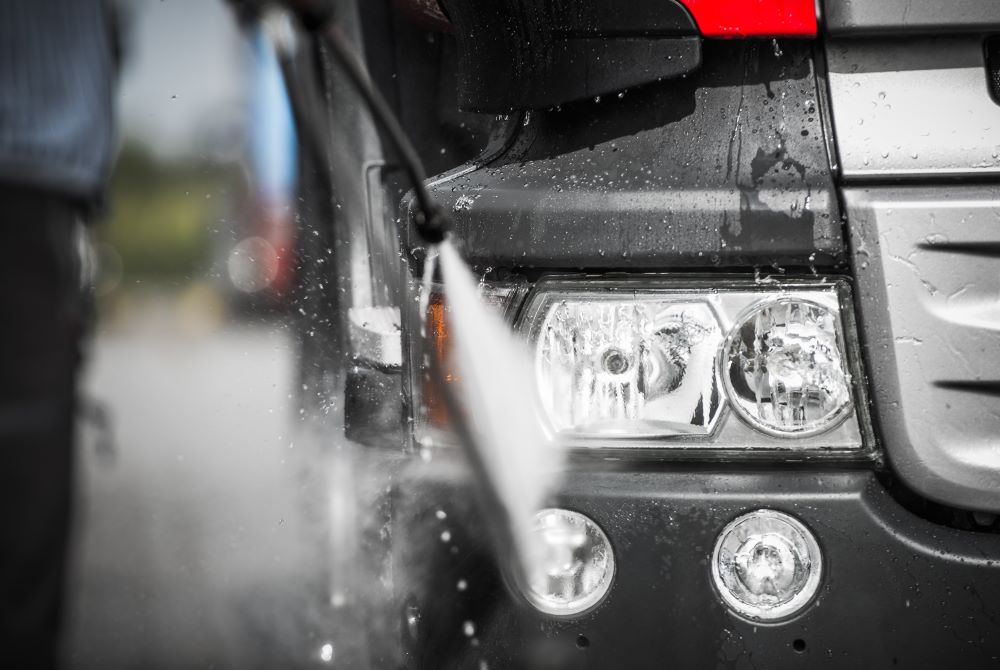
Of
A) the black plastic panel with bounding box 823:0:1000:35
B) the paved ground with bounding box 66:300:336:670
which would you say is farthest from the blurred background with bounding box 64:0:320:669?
the black plastic panel with bounding box 823:0:1000:35

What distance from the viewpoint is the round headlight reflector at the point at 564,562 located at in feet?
4.46

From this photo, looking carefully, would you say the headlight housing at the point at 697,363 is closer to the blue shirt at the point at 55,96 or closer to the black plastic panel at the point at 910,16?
the black plastic panel at the point at 910,16

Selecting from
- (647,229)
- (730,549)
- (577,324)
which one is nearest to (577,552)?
(730,549)

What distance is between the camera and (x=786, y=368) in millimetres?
1343

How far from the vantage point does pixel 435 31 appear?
204cm

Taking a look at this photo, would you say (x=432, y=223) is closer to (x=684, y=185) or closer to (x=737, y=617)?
(x=684, y=185)

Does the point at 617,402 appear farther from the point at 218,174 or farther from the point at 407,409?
the point at 218,174

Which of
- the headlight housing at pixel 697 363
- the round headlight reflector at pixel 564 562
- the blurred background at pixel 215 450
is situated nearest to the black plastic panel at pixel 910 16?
the headlight housing at pixel 697 363

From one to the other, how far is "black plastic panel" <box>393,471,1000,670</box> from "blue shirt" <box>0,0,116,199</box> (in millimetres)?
736

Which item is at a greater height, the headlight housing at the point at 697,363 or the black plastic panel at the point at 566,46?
the black plastic panel at the point at 566,46

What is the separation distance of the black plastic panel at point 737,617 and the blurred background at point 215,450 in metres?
1.37

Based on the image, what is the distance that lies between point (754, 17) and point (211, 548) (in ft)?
7.45

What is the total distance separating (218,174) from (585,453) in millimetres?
2403

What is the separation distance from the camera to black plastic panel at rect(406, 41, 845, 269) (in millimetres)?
1313
